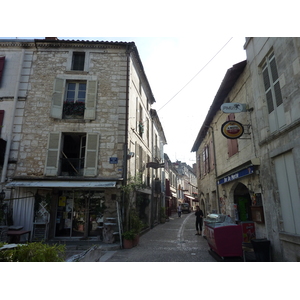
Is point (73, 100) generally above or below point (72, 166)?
above

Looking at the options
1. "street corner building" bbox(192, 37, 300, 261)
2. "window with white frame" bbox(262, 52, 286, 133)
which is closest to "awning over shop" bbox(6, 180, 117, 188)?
"street corner building" bbox(192, 37, 300, 261)

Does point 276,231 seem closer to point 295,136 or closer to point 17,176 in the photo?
point 295,136

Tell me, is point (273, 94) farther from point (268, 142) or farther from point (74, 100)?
point (74, 100)

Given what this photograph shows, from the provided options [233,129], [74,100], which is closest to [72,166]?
[74,100]

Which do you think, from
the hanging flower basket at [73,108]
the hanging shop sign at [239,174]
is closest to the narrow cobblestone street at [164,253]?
the hanging shop sign at [239,174]

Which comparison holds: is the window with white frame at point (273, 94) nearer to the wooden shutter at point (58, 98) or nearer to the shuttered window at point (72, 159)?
the shuttered window at point (72, 159)

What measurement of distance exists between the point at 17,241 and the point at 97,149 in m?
4.38

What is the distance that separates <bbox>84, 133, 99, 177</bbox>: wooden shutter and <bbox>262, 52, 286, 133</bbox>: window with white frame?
259 inches

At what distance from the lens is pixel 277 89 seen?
19.8 ft

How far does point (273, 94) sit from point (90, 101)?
7.25m

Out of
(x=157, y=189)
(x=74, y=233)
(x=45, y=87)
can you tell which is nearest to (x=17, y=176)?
(x=74, y=233)

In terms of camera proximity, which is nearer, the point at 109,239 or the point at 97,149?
the point at 109,239

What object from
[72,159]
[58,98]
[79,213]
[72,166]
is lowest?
[79,213]

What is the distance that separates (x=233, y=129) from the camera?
765 centimetres
